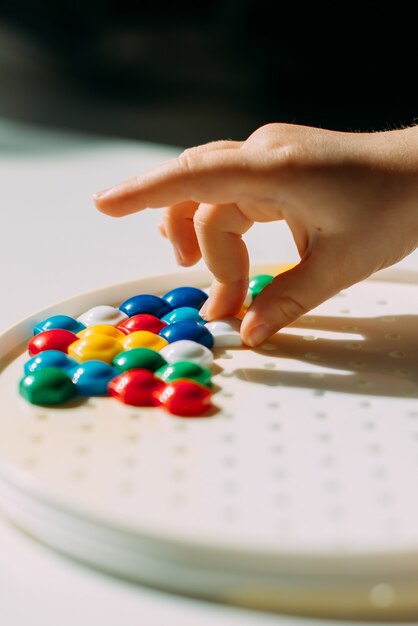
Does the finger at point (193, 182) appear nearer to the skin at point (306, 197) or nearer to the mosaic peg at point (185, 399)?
the skin at point (306, 197)

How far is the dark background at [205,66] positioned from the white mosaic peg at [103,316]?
0.85 meters

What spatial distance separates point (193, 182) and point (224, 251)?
88mm

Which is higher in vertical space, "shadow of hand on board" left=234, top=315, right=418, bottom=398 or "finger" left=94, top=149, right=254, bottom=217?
"finger" left=94, top=149, right=254, bottom=217

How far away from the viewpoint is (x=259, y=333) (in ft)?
2.32

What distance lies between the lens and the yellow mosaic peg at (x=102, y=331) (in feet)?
2.37

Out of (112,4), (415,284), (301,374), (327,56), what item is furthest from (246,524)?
(112,4)

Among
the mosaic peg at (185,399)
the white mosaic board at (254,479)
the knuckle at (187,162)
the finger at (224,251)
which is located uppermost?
the knuckle at (187,162)

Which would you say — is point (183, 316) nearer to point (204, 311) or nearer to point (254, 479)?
point (204, 311)

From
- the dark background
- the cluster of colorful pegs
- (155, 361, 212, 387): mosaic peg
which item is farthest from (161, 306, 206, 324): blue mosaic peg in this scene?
the dark background

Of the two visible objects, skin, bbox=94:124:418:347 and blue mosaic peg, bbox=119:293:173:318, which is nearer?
skin, bbox=94:124:418:347

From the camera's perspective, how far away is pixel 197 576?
48 centimetres

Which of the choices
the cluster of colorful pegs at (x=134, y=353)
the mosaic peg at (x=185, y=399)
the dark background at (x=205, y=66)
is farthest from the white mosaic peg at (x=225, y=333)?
the dark background at (x=205, y=66)

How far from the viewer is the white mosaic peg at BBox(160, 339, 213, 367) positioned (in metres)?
0.68

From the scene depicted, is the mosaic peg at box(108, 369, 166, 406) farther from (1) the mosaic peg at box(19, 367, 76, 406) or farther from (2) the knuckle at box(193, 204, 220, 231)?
(2) the knuckle at box(193, 204, 220, 231)
